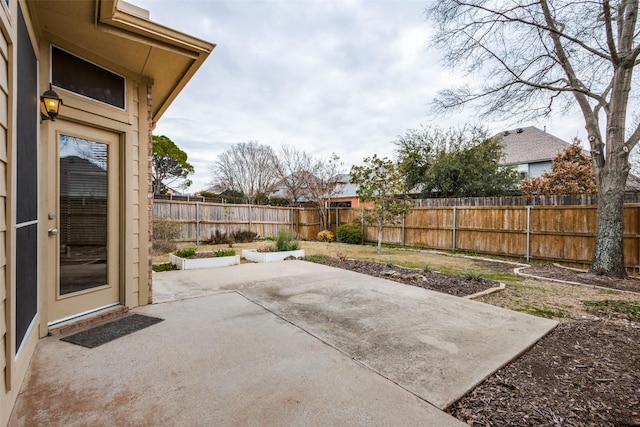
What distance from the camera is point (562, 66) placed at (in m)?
6.95

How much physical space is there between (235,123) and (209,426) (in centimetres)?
1824

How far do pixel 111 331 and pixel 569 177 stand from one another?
15617 millimetres

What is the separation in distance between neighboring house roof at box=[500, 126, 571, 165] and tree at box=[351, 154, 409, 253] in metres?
10.3

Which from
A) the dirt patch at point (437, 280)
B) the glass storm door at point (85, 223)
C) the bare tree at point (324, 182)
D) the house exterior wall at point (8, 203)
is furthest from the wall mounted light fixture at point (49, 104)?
the bare tree at point (324, 182)

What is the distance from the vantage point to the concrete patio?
5.76 feet

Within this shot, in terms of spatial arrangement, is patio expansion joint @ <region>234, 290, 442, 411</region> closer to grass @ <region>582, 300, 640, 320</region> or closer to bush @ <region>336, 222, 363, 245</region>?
grass @ <region>582, 300, 640, 320</region>

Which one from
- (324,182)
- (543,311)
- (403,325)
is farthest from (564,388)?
(324,182)

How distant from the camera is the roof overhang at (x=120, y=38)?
99.0 inches

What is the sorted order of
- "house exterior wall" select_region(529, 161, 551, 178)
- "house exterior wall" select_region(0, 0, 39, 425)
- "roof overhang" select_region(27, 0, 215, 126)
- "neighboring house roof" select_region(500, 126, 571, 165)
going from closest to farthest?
"house exterior wall" select_region(0, 0, 39, 425) → "roof overhang" select_region(27, 0, 215, 126) → "house exterior wall" select_region(529, 161, 551, 178) → "neighboring house roof" select_region(500, 126, 571, 165)

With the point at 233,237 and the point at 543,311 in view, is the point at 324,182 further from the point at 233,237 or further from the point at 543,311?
the point at 543,311

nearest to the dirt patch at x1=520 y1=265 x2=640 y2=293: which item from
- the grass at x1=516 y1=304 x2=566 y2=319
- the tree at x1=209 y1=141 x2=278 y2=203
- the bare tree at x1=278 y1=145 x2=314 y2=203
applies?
the grass at x1=516 y1=304 x2=566 y2=319

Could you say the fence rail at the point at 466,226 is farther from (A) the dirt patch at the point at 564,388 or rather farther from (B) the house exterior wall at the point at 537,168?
(B) the house exterior wall at the point at 537,168

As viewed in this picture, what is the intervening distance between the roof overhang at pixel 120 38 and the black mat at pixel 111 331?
2.77m

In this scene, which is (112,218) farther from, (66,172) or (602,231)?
(602,231)
